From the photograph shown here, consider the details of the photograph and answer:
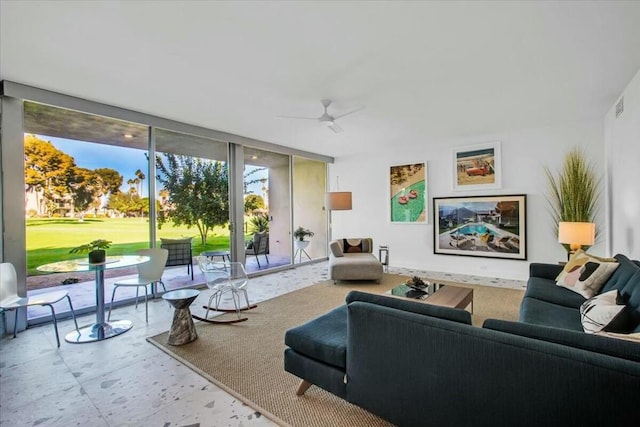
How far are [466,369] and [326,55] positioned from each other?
2.58 m

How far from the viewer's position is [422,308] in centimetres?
156

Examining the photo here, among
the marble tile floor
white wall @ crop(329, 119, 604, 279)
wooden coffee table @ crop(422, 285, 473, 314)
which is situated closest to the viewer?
the marble tile floor

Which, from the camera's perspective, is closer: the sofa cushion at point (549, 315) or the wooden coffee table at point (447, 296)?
the sofa cushion at point (549, 315)

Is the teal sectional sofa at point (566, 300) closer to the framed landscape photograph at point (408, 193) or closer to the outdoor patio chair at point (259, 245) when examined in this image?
the framed landscape photograph at point (408, 193)

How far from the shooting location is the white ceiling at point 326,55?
Result: 2123 mm

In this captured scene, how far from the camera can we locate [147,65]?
2.84 metres

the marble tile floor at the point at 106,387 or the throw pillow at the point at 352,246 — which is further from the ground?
the throw pillow at the point at 352,246

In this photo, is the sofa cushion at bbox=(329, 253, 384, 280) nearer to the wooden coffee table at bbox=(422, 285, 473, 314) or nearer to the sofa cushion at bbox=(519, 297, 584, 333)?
the wooden coffee table at bbox=(422, 285, 473, 314)

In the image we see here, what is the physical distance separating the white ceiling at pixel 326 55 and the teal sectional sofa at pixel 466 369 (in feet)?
6.66

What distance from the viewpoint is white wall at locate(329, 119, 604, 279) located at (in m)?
4.92

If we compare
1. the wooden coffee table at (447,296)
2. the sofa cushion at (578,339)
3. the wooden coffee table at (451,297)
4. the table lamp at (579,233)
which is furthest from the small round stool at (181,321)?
the table lamp at (579,233)

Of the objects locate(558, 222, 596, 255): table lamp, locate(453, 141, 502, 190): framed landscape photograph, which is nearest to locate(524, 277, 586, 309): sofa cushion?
locate(558, 222, 596, 255): table lamp

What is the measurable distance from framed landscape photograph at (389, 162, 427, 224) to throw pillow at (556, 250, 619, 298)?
10.3 ft

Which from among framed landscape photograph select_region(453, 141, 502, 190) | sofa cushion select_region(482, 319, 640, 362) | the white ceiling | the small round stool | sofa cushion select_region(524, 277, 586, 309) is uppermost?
the white ceiling
